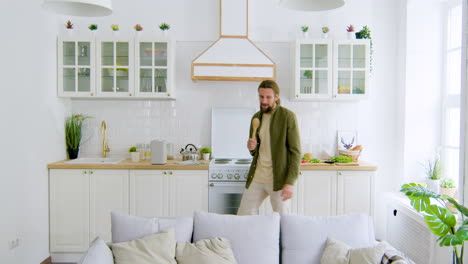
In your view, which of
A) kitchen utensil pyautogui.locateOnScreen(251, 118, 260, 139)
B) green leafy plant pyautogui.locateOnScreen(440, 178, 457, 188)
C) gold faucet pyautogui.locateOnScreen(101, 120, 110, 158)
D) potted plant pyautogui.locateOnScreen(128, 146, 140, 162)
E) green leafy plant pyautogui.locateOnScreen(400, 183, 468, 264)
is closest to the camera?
green leafy plant pyautogui.locateOnScreen(400, 183, 468, 264)

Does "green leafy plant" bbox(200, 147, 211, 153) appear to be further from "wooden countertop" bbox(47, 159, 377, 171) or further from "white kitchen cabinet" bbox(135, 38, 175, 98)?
"white kitchen cabinet" bbox(135, 38, 175, 98)

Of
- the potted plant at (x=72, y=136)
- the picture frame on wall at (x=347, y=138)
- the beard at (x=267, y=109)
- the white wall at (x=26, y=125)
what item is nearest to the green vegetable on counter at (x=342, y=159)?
the picture frame on wall at (x=347, y=138)

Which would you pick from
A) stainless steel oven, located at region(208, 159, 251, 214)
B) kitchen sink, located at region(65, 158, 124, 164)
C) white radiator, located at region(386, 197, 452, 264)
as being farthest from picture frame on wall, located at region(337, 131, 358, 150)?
kitchen sink, located at region(65, 158, 124, 164)

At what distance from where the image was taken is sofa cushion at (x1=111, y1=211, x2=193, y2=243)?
2438 millimetres

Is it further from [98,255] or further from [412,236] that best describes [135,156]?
[412,236]

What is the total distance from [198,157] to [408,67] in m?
2.54

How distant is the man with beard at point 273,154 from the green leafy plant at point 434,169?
179 cm

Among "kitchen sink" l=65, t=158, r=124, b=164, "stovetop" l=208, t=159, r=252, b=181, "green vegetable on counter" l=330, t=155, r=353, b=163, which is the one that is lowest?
"stovetop" l=208, t=159, r=252, b=181

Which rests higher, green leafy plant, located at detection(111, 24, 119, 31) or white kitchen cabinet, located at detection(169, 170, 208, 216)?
green leafy plant, located at detection(111, 24, 119, 31)

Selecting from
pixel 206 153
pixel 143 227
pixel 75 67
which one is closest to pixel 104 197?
pixel 206 153

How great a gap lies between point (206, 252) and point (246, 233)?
0.99 feet

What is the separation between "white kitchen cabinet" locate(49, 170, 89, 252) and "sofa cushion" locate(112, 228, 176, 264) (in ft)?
6.15

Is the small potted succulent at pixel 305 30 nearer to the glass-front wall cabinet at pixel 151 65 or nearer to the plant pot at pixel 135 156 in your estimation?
the glass-front wall cabinet at pixel 151 65

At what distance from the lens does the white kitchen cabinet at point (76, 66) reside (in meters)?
4.22
